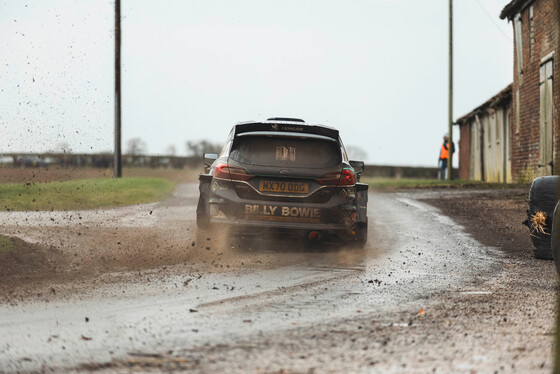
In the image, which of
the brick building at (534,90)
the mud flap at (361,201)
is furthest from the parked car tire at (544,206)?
the brick building at (534,90)

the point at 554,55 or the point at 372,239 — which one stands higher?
the point at 554,55

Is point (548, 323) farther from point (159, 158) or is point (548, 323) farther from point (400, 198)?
point (159, 158)

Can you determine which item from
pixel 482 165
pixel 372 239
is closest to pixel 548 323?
pixel 372 239

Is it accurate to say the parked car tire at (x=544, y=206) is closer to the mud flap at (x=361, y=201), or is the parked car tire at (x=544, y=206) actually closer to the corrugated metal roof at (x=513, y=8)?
the mud flap at (x=361, y=201)

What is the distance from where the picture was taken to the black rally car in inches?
390

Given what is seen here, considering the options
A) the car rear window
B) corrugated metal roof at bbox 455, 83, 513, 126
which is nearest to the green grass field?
the car rear window

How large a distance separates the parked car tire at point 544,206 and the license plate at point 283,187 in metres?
3.25

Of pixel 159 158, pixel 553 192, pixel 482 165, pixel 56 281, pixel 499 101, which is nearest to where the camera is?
pixel 56 281

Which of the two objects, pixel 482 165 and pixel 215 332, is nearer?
pixel 215 332

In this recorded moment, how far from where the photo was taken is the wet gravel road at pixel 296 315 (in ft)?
15.6

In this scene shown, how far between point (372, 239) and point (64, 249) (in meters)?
5.03

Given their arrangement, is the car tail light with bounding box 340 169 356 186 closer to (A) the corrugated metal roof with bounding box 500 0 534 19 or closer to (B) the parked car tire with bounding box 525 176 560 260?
(B) the parked car tire with bounding box 525 176 560 260

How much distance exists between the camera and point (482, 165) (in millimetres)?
38562

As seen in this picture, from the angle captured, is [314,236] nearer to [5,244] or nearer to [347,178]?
[347,178]
